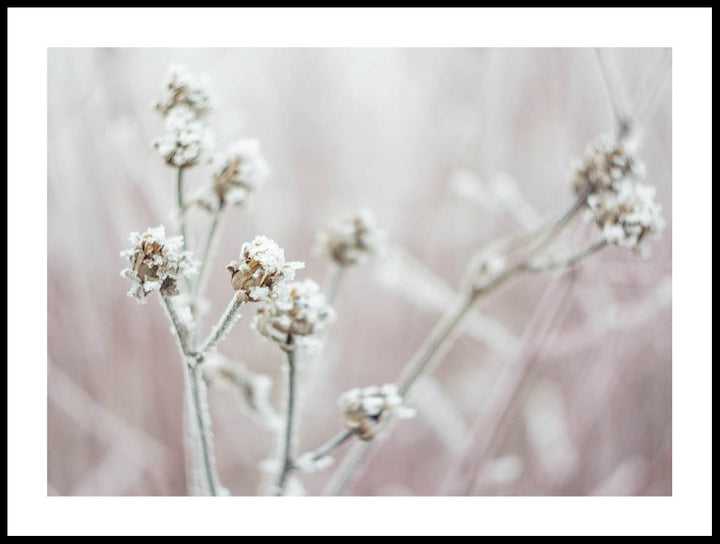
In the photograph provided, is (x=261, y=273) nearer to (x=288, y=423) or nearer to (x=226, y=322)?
(x=226, y=322)

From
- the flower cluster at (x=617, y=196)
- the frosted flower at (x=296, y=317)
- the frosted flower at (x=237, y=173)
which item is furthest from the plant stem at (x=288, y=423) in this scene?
the flower cluster at (x=617, y=196)

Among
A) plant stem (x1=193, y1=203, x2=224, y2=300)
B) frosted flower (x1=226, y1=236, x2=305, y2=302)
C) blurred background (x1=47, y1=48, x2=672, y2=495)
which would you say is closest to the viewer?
frosted flower (x1=226, y1=236, x2=305, y2=302)

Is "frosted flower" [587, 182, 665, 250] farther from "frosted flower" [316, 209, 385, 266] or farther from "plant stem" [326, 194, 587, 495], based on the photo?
"frosted flower" [316, 209, 385, 266]

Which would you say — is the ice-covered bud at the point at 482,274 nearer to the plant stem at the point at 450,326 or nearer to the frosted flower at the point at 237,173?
the plant stem at the point at 450,326

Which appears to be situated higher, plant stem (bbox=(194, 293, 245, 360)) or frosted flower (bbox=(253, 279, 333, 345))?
frosted flower (bbox=(253, 279, 333, 345))

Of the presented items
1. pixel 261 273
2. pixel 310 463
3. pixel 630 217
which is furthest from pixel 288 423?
pixel 630 217

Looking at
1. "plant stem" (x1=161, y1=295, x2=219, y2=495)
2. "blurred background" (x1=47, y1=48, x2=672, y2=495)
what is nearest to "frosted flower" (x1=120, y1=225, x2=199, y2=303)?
"plant stem" (x1=161, y1=295, x2=219, y2=495)
